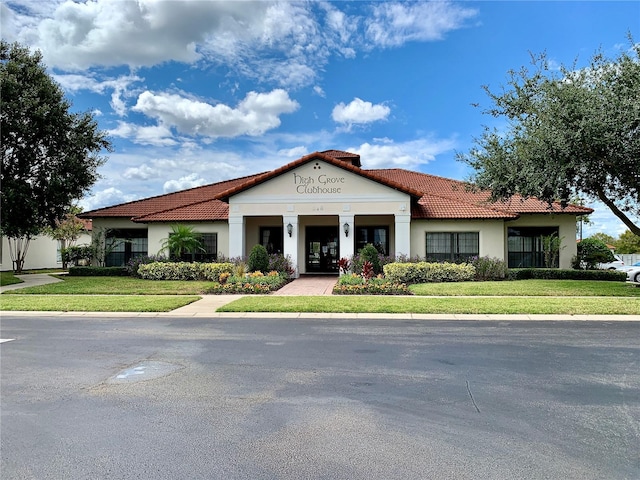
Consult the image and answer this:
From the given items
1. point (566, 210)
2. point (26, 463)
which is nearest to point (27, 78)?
point (26, 463)

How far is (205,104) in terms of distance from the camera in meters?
23.2

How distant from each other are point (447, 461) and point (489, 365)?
342 centimetres

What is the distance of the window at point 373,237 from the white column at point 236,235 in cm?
647

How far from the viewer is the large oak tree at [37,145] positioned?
65.3 feet

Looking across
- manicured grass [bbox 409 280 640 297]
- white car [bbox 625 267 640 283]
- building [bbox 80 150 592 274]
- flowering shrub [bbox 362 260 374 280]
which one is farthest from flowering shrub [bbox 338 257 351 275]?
white car [bbox 625 267 640 283]

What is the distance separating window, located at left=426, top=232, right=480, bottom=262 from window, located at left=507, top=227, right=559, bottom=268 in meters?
2.86

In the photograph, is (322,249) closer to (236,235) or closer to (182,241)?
(236,235)

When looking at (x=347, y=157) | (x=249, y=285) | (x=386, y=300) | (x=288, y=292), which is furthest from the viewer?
(x=347, y=157)

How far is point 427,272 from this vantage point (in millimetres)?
20062

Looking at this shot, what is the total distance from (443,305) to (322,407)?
8698mm

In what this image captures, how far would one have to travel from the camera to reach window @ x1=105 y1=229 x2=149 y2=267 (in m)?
26.4

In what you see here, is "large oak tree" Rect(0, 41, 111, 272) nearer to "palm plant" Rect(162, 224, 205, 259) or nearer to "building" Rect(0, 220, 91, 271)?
"palm plant" Rect(162, 224, 205, 259)

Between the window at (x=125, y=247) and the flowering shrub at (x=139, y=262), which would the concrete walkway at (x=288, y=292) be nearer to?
the flowering shrub at (x=139, y=262)

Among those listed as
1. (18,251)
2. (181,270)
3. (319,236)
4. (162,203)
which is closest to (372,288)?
(319,236)
